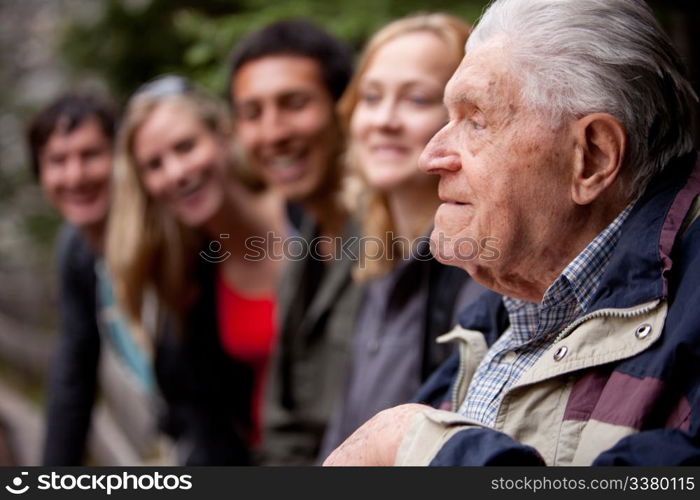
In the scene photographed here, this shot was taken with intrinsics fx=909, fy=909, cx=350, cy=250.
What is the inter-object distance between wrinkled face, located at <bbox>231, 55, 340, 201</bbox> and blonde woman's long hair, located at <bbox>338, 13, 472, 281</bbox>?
309 mm

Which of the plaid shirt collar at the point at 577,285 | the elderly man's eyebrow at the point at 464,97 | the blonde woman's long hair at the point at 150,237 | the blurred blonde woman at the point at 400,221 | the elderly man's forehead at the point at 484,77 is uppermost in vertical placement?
the elderly man's forehead at the point at 484,77

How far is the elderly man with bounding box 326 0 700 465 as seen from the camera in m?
1.54

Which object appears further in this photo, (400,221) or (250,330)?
(250,330)

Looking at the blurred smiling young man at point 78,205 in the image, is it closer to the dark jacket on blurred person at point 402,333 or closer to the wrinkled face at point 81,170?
the wrinkled face at point 81,170

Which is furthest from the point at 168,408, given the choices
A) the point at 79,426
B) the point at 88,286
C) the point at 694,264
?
the point at 694,264

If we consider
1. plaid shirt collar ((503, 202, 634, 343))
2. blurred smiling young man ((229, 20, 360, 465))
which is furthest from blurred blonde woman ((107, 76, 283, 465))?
plaid shirt collar ((503, 202, 634, 343))

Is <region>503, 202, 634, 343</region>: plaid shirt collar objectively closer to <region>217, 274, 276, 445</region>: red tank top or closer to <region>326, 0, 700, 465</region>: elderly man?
<region>326, 0, 700, 465</region>: elderly man

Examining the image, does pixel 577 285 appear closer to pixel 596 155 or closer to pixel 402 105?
pixel 596 155

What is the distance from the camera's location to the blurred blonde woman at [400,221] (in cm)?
275

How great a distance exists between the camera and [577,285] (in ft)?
5.91

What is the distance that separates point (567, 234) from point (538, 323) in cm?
20

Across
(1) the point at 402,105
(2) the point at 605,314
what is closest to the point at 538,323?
(2) the point at 605,314

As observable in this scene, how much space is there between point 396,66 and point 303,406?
1.54m

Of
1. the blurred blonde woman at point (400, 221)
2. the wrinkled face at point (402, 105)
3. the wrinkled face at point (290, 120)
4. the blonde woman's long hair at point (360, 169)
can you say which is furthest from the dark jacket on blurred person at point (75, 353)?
the wrinkled face at point (402, 105)
